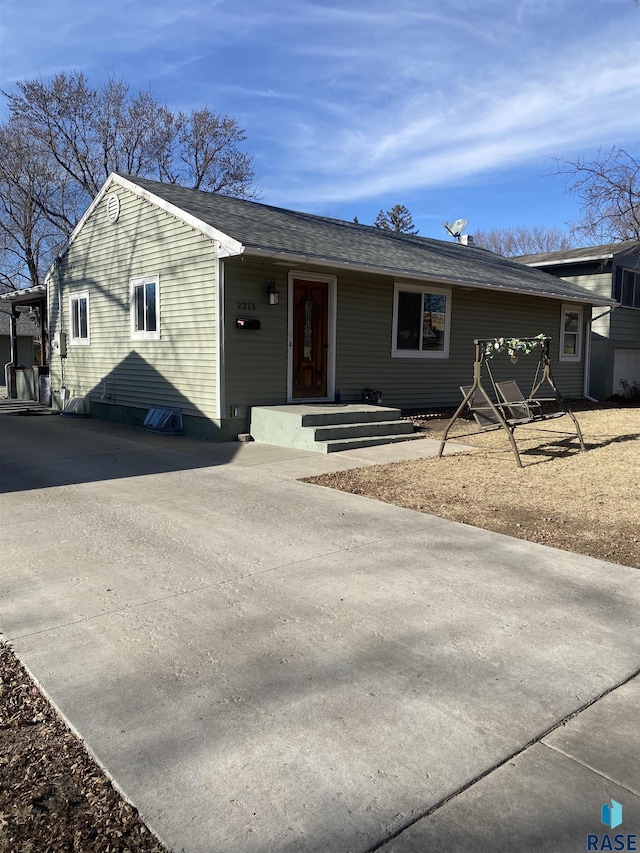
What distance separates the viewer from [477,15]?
32.2 feet

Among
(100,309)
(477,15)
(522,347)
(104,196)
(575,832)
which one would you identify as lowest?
(575,832)

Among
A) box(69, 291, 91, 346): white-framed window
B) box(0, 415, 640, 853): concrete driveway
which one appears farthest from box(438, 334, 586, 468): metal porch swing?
box(69, 291, 91, 346): white-framed window

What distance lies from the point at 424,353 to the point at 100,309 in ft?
22.9

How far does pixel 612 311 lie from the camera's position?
18.8 meters

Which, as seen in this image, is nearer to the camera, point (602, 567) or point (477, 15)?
point (602, 567)

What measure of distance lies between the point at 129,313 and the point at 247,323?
3695mm

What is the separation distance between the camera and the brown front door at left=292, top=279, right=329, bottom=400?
Result: 34.6ft

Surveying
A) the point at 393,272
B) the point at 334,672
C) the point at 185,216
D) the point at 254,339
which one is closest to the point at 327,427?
the point at 254,339

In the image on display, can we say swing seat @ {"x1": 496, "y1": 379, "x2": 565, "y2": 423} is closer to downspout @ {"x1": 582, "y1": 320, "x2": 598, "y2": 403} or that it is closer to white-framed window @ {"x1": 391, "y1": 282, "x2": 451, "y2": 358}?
white-framed window @ {"x1": 391, "y1": 282, "x2": 451, "y2": 358}

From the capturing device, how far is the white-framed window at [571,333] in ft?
51.2

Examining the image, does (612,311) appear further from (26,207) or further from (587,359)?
(26,207)

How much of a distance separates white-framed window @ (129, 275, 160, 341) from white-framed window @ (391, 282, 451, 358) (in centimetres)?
446

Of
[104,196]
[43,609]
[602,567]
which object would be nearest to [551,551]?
[602,567]

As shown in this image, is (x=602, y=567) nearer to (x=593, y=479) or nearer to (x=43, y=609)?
(x=593, y=479)
